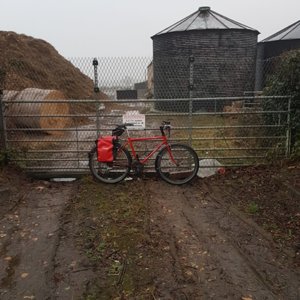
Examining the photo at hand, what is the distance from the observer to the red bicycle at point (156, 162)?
678cm

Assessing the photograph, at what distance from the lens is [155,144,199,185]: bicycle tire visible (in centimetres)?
686

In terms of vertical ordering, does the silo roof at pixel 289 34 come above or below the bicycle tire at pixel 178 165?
above

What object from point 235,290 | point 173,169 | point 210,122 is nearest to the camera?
point 235,290

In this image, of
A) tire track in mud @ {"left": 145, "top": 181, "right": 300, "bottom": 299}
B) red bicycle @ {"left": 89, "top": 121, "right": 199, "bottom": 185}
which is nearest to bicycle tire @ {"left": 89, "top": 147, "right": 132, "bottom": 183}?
red bicycle @ {"left": 89, "top": 121, "right": 199, "bottom": 185}

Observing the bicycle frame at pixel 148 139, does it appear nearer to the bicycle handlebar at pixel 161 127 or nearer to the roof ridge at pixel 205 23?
the bicycle handlebar at pixel 161 127

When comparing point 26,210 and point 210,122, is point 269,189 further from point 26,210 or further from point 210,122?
point 26,210

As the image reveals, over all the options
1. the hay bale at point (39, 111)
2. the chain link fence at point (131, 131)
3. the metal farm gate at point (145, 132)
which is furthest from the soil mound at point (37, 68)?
the metal farm gate at point (145, 132)

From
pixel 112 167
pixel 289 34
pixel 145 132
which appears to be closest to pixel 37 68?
pixel 289 34

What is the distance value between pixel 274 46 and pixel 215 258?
16626 mm

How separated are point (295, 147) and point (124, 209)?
12.4ft

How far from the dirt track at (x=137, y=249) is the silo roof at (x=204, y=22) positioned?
12.7 m

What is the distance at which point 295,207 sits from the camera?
5.39 m

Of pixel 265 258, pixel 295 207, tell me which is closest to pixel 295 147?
pixel 295 207

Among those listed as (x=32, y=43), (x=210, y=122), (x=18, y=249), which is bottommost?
(x=18, y=249)
